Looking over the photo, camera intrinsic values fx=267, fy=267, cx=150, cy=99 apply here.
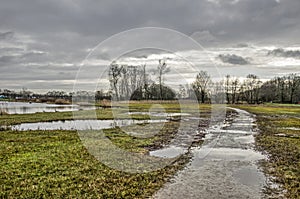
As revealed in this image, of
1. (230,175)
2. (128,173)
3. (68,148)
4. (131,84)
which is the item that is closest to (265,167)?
(230,175)

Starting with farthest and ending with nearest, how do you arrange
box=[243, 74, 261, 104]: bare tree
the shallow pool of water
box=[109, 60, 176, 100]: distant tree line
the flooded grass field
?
box=[243, 74, 261, 104]: bare tree → box=[109, 60, 176, 100]: distant tree line → the shallow pool of water → the flooded grass field

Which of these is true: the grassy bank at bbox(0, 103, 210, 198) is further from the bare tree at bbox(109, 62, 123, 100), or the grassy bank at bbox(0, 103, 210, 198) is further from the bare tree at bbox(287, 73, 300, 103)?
the bare tree at bbox(287, 73, 300, 103)

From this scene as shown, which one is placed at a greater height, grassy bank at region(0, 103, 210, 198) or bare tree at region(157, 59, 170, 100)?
bare tree at region(157, 59, 170, 100)

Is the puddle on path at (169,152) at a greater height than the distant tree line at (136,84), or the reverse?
the distant tree line at (136,84)

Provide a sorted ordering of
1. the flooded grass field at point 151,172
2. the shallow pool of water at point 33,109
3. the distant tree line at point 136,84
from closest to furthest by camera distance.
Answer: the flooded grass field at point 151,172, the shallow pool of water at point 33,109, the distant tree line at point 136,84

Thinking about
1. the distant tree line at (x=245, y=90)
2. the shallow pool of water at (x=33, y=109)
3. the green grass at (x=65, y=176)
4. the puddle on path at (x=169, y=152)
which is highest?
the distant tree line at (x=245, y=90)

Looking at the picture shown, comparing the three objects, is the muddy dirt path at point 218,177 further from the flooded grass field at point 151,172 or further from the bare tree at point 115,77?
the bare tree at point 115,77

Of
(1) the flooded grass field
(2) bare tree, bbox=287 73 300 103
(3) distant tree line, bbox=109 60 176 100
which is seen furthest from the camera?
(2) bare tree, bbox=287 73 300 103

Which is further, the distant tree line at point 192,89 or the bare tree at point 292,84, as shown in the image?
the bare tree at point 292,84

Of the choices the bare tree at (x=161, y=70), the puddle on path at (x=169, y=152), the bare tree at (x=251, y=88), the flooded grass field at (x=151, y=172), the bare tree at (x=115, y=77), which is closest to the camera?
the flooded grass field at (x=151, y=172)

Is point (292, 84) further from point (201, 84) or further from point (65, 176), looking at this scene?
point (65, 176)

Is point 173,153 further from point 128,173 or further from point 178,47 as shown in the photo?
point 178,47

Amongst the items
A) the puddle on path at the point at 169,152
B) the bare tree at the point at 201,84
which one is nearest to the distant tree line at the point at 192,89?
the bare tree at the point at 201,84

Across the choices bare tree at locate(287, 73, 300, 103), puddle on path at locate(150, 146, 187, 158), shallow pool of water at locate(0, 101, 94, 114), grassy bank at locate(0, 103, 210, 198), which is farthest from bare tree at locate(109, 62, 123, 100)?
grassy bank at locate(0, 103, 210, 198)
